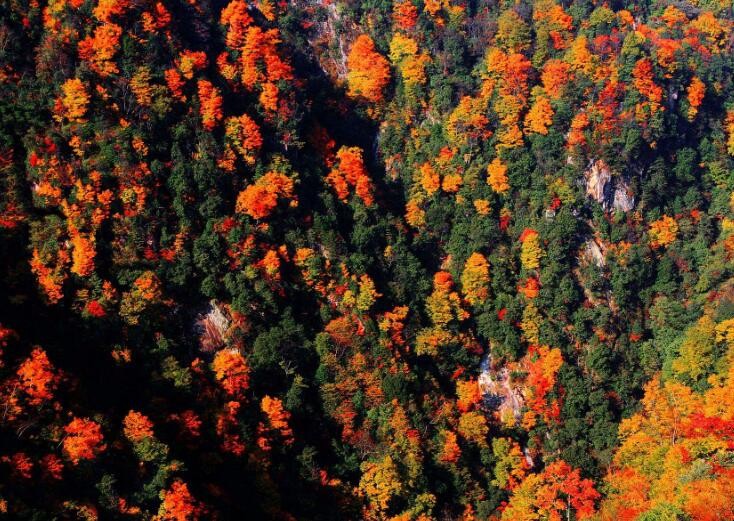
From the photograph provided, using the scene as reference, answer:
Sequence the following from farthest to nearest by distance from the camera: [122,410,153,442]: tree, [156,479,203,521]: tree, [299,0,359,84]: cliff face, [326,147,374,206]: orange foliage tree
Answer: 1. [299,0,359,84]: cliff face
2. [326,147,374,206]: orange foliage tree
3. [122,410,153,442]: tree
4. [156,479,203,521]: tree

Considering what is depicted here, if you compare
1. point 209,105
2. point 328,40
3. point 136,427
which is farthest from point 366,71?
point 136,427

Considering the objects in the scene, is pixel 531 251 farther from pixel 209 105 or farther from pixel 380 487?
pixel 209 105

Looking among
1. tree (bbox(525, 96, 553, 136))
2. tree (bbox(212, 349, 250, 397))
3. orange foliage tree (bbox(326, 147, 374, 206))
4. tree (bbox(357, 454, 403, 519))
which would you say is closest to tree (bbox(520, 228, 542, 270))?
tree (bbox(525, 96, 553, 136))

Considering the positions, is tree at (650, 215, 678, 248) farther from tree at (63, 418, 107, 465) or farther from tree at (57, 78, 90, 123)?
tree at (63, 418, 107, 465)

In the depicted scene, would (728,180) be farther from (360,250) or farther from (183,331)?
(183,331)

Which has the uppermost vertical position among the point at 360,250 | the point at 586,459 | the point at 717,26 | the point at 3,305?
the point at 717,26

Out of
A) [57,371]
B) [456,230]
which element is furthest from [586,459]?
[57,371]

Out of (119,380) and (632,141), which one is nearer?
(119,380)

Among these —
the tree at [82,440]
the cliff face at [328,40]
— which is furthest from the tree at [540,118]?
the tree at [82,440]
